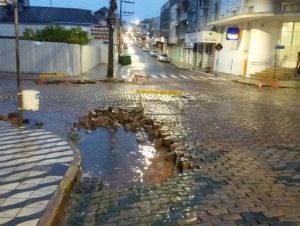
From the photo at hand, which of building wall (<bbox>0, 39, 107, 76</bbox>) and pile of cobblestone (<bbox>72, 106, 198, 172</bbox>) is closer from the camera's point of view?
pile of cobblestone (<bbox>72, 106, 198, 172</bbox>)

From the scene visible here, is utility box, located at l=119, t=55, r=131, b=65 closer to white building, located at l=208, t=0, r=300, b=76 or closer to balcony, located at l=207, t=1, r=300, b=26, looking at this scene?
white building, located at l=208, t=0, r=300, b=76

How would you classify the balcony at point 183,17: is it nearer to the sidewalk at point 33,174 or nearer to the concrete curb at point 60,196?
the sidewalk at point 33,174

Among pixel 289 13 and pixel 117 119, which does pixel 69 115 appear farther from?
pixel 289 13

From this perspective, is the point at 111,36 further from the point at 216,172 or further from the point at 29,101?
the point at 216,172

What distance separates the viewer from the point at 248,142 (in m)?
8.81

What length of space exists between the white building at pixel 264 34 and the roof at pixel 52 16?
24.9 meters

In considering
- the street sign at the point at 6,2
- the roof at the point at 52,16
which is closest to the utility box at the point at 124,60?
the roof at the point at 52,16

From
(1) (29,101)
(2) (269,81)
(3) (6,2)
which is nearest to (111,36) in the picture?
(2) (269,81)

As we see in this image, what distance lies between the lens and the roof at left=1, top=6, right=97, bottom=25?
50.1 m

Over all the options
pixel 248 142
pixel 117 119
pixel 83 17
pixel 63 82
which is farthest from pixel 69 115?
pixel 83 17

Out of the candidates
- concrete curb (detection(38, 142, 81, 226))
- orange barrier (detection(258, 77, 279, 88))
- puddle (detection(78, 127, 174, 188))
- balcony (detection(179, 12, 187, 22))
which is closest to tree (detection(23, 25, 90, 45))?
orange barrier (detection(258, 77, 279, 88))

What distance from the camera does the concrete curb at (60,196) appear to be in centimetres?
441

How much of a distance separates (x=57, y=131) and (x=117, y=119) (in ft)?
6.34

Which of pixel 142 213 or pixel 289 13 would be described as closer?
pixel 142 213
